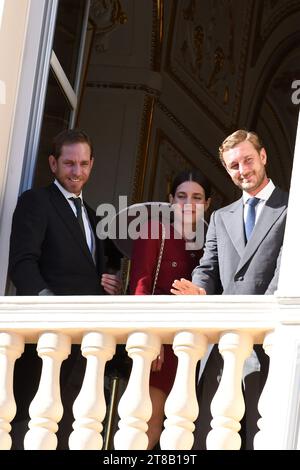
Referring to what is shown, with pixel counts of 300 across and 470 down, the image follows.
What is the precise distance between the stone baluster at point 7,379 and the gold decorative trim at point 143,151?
4726 millimetres

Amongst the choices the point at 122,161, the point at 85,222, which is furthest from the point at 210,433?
the point at 122,161

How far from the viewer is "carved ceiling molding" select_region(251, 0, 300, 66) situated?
Answer: 469 inches

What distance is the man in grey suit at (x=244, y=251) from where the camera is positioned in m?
5.71

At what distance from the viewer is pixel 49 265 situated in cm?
627

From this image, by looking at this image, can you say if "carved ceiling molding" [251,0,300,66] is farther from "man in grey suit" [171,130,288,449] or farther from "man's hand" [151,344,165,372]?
"man's hand" [151,344,165,372]

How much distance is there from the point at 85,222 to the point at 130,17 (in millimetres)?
4130

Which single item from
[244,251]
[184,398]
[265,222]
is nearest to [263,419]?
[184,398]

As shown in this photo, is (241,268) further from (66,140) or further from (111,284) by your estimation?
(66,140)

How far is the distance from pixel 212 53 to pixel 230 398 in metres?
6.61

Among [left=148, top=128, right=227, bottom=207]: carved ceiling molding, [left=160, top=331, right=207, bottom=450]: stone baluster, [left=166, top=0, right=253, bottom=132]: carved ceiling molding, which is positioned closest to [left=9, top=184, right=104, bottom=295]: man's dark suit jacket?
[left=160, top=331, right=207, bottom=450]: stone baluster

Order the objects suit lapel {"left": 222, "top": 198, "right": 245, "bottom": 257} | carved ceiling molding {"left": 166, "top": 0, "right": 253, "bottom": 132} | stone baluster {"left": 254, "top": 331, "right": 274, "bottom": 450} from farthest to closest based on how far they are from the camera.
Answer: carved ceiling molding {"left": 166, "top": 0, "right": 253, "bottom": 132} < suit lapel {"left": 222, "top": 198, "right": 245, "bottom": 257} < stone baluster {"left": 254, "top": 331, "right": 274, "bottom": 450}

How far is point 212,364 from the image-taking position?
5.76m

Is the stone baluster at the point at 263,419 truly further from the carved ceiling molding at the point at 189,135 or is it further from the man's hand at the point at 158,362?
the carved ceiling molding at the point at 189,135

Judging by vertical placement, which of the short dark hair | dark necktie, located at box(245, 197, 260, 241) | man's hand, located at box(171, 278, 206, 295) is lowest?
man's hand, located at box(171, 278, 206, 295)
